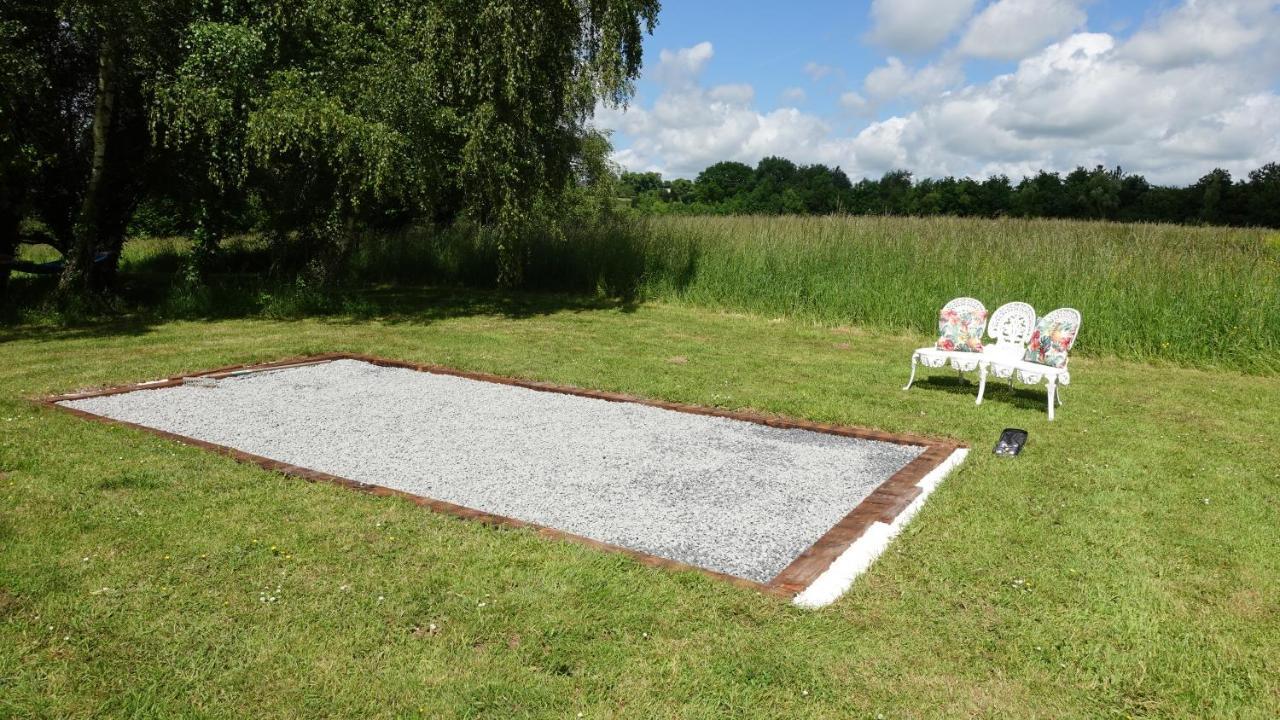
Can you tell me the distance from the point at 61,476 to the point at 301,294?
8.48m

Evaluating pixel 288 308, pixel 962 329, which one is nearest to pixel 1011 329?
pixel 962 329

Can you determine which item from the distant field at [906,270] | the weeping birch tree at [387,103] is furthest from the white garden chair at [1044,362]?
the weeping birch tree at [387,103]

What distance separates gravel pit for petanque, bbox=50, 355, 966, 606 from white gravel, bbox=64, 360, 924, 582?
16mm

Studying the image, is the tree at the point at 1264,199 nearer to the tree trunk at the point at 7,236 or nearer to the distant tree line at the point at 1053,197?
the distant tree line at the point at 1053,197

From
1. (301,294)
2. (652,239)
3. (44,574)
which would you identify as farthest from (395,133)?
(44,574)

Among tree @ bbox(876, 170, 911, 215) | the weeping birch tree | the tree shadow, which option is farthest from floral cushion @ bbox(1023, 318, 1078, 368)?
tree @ bbox(876, 170, 911, 215)

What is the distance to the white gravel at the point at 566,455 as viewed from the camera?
4.26 m

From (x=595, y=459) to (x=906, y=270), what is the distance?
8472mm

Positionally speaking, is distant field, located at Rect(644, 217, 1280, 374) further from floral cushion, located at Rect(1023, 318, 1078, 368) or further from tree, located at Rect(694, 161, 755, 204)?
tree, located at Rect(694, 161, 755, 204)

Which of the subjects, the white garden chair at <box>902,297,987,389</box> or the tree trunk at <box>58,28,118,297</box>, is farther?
the tree trunk at <box>58,28,118,297</box>

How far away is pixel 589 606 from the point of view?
3260 mm

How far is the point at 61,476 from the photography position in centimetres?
464

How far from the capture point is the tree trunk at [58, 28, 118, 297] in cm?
1042

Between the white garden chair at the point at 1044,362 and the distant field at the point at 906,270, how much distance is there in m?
3.90
